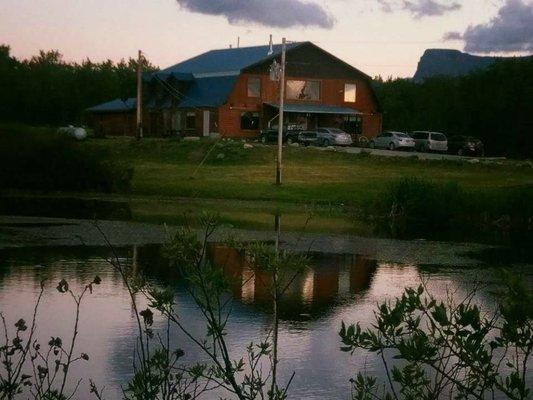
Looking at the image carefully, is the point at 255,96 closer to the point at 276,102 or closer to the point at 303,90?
the point at 276,102

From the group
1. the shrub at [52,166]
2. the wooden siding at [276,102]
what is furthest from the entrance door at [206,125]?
the shrub at [52,166]

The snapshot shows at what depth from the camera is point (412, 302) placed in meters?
6.08

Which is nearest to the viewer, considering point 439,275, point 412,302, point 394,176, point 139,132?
point 412,302

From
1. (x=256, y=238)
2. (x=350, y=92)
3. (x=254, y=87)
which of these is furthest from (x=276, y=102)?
(x=256, y=238)

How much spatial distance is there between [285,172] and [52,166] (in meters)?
12.3

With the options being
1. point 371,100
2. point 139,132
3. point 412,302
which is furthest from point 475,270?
point 371,100

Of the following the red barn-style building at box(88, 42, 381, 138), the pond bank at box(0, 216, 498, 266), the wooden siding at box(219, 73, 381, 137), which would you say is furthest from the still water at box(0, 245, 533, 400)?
the red barn-style building at box(88, 42, 381, 138)

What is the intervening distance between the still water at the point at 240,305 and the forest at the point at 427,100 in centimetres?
2822

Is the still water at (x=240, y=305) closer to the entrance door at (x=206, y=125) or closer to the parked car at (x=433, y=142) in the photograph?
the parked car at (x=433, y=142)

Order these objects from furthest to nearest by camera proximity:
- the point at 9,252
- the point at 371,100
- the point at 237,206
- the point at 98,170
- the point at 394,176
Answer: the point at 371,100 < the point at 394,176 < the point at 98,170 < the point at 237,206 < the point at 9,252

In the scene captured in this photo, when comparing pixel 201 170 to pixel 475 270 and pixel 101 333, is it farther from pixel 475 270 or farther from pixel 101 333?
pixel 101 333

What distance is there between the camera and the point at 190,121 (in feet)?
252

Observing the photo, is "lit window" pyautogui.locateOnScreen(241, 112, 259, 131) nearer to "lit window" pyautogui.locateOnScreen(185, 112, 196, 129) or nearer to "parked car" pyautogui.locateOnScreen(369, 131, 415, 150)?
"lit window" pyautogui.locateOnScreen(185, 112, 196, 129)

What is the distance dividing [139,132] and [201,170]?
1462cm
